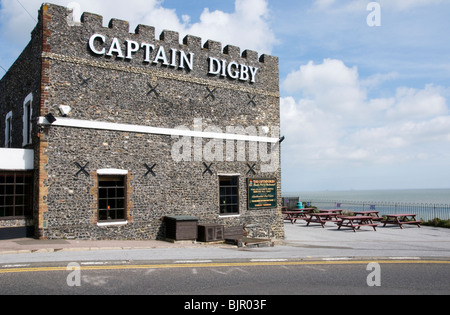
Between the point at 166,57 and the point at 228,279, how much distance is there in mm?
10861

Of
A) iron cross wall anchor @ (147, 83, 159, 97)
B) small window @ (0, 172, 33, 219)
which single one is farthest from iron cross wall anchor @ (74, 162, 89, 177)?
iron cross wall anchor @ (147, 83, 159, 97)

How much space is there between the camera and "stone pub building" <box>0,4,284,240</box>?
42.8ft

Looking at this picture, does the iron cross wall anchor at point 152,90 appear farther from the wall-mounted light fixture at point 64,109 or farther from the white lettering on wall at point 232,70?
the wall-mounted light fixture at point 64,109

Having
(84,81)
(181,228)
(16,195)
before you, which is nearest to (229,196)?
(181,228)

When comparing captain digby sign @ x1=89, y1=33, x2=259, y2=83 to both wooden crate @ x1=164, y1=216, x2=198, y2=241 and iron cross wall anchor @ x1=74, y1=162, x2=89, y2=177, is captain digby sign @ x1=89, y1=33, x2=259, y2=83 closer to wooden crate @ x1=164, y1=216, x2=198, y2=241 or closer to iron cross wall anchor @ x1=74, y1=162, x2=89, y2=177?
iron cross wall anchor @ x1=74, y1=162, x2=89, y2=177

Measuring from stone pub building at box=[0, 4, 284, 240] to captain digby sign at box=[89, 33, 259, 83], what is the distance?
0.14 ft

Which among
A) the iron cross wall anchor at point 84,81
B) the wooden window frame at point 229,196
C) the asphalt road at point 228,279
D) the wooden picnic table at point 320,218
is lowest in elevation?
the wooden picnic table at point 320,218

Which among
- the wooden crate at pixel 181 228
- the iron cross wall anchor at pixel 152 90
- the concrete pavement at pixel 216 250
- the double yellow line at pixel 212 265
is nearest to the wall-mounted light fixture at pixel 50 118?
the iron cross wall anchor at pixel 152 90

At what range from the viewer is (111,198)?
557 inches

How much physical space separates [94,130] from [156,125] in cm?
249

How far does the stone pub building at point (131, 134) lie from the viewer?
1303cm

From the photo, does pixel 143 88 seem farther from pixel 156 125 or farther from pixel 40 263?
pixel 40 263

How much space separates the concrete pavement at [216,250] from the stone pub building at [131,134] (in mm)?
1440
